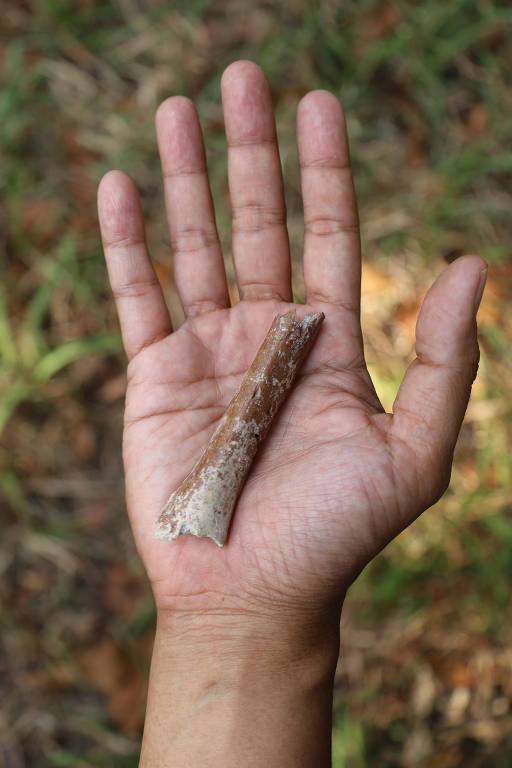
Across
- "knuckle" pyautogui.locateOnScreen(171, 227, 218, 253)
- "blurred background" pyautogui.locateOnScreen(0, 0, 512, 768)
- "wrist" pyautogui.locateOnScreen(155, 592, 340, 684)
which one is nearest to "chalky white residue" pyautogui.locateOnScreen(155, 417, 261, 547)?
"wrist" pyautogui.locateOnScreen(155, 592, 340, 684)

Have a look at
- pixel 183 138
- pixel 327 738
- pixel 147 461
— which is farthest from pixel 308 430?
pixel 183 138

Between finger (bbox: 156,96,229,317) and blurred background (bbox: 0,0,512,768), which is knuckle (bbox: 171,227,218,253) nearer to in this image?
finger (bbox: 156,96,229,317)

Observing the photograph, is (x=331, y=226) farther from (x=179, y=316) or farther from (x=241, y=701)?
(x=241, y=701)

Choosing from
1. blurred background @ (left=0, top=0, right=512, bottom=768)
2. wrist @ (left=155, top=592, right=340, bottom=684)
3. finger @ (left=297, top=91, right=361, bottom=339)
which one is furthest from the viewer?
blurred background @ (left=0, top=0, right=512, bottom=768)

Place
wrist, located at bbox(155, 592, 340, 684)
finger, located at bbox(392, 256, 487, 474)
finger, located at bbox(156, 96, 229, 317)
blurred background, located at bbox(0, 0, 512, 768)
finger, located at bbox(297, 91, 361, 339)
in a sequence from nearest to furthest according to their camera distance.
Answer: finger, located at bbox(392, 256, 487, 474) < wrist, located at bbox(155, 592, 340, 684) < finger, located at bbox(297, 91, 361, 339) < finger, located at bbox(156, 96, 229, 317) < blurred background, located at bbox(0, 0, 512, 768)

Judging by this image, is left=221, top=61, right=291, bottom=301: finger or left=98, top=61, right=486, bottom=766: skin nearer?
left=98, top=61, right=486, bottom=766: skin

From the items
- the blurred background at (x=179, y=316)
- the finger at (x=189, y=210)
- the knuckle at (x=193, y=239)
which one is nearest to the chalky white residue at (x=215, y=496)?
the finger at (x=189, y=210)

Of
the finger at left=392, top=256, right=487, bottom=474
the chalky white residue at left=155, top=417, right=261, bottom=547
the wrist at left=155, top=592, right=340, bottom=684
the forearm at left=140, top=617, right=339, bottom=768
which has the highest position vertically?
the finger at left=392, top=256, right=487, bottom=474

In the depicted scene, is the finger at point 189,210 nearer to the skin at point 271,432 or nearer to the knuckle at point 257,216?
the skin at point 271,432
